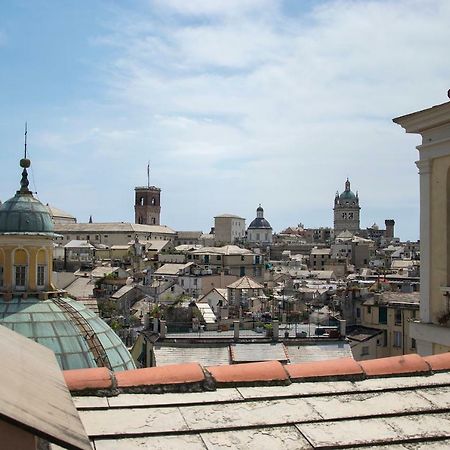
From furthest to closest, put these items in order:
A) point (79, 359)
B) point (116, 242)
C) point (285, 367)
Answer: point (116, 242), point (79, 359), point (285, 367)

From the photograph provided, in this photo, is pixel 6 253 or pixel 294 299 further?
pixel 294 299

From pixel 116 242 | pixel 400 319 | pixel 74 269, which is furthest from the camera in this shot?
pixel 116 242

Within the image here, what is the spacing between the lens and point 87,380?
3.36m

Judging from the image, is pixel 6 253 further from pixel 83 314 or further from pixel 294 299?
pixel 294 299

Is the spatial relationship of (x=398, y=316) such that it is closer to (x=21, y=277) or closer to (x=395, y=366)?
(x=21, y=277)

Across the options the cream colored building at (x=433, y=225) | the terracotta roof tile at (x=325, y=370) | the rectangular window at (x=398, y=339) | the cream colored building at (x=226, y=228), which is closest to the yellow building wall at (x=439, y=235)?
the cream colored building at (x=433, y=225)

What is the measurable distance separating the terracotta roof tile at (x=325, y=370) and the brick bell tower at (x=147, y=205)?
130 m

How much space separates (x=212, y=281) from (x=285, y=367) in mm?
52973

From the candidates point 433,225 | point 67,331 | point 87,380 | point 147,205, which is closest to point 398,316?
point 67,331

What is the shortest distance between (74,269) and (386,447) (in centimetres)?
7087

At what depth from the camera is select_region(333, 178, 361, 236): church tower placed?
13844 centimetres

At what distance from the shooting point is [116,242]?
355 ft

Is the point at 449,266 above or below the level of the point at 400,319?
above

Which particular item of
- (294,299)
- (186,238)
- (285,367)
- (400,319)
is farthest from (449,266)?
(186,238)
